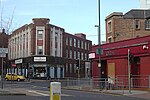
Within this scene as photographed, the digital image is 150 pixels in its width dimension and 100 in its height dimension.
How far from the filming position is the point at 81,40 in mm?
87250

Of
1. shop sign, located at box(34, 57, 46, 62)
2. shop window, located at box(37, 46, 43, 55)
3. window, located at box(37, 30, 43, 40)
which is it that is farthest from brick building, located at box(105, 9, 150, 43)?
window, located at box(37, 30, 43, 40)

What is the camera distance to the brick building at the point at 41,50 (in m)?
66.8

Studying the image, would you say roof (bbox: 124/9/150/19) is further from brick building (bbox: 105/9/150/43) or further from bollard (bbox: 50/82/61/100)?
bollard (bbox: 50/82/61/100)

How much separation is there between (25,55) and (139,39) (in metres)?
42.5

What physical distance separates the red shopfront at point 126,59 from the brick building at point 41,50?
2874 cm

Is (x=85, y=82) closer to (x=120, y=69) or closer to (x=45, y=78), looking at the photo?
(x=120, y=69)

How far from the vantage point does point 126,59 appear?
3297 cm

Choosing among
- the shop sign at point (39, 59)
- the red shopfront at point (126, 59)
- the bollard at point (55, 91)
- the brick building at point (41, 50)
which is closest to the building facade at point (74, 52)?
the brick building at point (41, 50)

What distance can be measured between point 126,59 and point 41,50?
36.2 metres

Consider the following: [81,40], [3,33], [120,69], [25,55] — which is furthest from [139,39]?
[81,40]

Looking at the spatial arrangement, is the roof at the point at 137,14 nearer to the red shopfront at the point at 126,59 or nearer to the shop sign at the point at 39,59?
the red shopfront at the point at 126,59

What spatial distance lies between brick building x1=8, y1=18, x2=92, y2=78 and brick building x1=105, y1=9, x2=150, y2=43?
76.5ft

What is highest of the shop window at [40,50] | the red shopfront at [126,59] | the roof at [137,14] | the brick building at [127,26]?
the roof at [137,14]

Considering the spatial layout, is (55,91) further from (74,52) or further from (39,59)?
(74,52)
